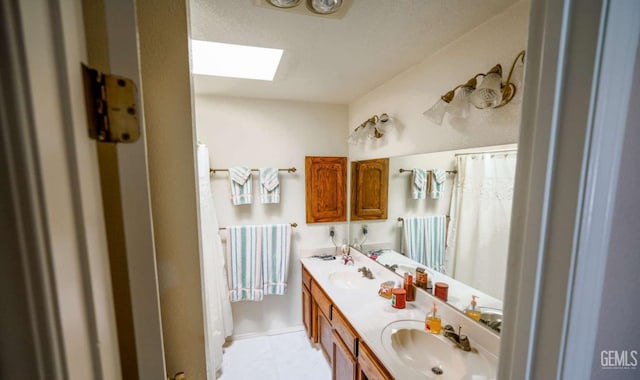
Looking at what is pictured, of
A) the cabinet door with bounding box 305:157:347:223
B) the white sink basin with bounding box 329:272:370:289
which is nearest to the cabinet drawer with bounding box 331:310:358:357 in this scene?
the white sink basin with bounding box 329:272:370:289

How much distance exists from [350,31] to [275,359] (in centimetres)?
255

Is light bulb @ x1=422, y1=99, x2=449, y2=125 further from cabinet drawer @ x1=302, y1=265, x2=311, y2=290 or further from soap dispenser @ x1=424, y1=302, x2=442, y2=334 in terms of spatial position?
cabinet drawer @ x1=302, y1=265, x2=311, y2=290

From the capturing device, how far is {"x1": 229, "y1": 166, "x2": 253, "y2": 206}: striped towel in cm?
222

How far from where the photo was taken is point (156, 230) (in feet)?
1.71

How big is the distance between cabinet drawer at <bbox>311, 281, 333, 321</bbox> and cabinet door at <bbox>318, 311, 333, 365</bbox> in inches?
2.5

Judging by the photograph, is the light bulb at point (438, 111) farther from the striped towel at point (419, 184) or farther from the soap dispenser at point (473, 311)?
the soap dispenser at point (473, 311)

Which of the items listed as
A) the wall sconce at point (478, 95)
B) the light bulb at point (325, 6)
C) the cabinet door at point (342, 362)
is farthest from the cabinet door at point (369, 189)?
the light bulb at point (325, 6)

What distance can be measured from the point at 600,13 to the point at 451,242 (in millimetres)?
1342

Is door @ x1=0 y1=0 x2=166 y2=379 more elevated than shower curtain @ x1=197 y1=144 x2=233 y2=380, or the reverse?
door @ x1=0 y1=0 x2=166 y2=379

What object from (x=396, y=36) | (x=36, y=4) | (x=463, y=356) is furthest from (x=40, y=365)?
(x=396, y=36)

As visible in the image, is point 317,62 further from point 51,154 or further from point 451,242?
point 51,154

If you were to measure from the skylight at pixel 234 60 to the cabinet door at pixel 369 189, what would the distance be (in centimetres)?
113

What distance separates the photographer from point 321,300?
1917 millimetres

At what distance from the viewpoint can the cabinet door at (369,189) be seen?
2.15m
